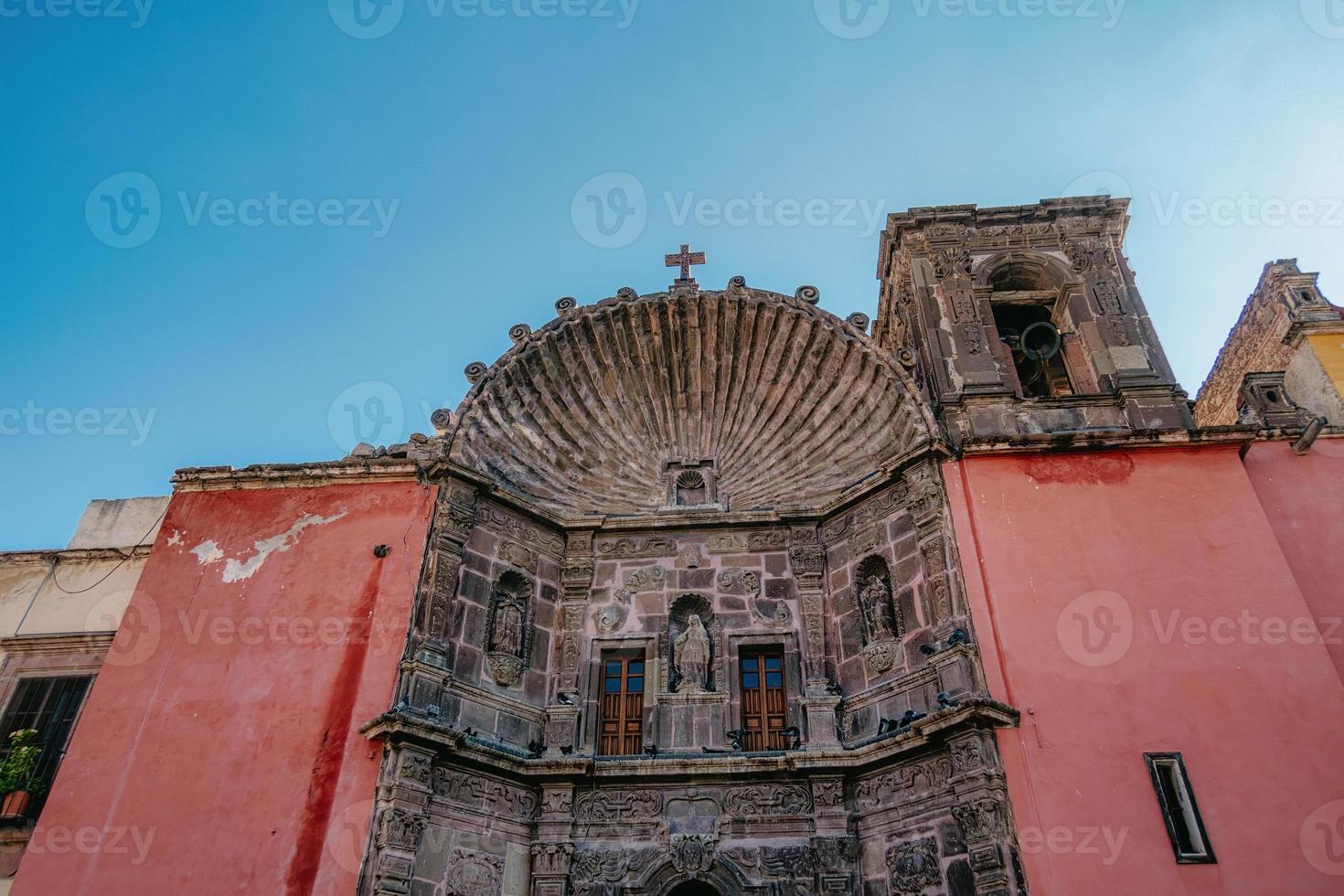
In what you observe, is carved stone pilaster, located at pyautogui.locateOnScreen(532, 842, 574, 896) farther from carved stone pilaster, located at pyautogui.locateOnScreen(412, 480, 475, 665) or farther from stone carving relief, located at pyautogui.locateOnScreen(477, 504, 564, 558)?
stone carving relief, located at pyautogui.locateOnScreen(477, 504, 564, 558)

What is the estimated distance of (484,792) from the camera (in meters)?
10.3

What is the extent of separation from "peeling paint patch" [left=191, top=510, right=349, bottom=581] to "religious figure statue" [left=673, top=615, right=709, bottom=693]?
4.78m

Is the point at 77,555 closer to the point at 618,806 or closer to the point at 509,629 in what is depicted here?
the point at 509,629

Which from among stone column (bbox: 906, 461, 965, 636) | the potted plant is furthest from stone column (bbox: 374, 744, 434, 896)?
stone column (bbox: 906, 461, 965, 636)

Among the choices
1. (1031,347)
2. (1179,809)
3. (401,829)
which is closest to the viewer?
(1179,809)

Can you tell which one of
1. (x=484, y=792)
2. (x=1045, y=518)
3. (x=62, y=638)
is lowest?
(x=484, y=792)

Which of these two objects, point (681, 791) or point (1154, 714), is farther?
point (681, 791)

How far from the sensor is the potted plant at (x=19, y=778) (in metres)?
10.4

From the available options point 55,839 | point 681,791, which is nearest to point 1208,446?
point 681,791

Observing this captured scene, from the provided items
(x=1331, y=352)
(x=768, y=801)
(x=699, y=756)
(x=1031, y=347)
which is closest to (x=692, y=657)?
(x=699, y=756)

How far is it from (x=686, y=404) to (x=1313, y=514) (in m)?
8.49

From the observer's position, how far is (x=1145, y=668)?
9492 mm

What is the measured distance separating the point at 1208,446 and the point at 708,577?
6.54 metres

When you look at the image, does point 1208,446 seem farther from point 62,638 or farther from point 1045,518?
point 62,638
